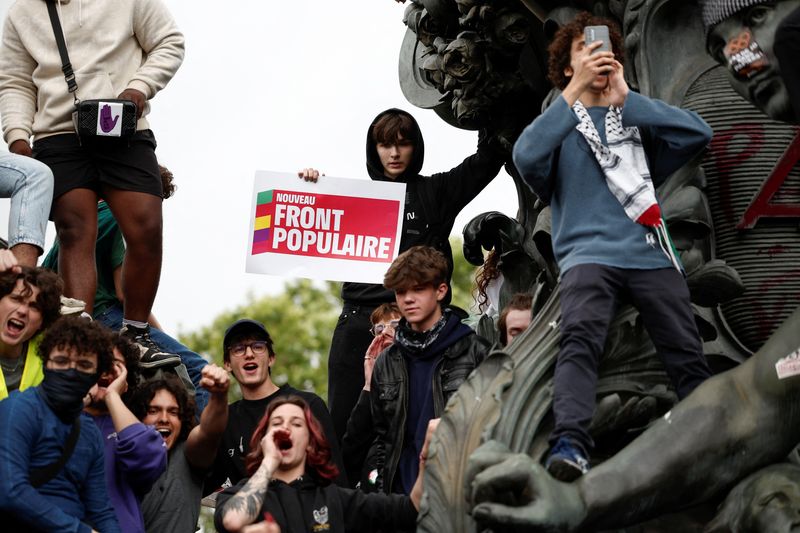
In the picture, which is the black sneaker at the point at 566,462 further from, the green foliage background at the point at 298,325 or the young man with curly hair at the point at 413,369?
the green foliage background at the point at 298,325

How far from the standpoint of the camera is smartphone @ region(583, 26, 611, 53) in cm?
804

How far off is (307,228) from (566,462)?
462 cm

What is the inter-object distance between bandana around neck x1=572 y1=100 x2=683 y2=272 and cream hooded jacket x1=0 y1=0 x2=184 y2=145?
3.48 metres

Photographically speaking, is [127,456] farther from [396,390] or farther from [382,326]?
[382,326]

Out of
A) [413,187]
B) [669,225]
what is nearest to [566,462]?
[669,225]

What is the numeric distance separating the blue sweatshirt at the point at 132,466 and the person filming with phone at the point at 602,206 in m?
2.28

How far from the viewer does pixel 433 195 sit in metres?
11.0

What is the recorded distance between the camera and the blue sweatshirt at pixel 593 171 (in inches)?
309

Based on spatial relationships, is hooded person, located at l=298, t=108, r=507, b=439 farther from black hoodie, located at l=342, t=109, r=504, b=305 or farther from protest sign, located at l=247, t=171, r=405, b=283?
protest sign, located at l=247, t=171, r=405, b=283

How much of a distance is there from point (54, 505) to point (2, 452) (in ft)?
1.12

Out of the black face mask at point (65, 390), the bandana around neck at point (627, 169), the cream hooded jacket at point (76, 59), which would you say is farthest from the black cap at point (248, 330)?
the bandana around neck at point (627, 169)

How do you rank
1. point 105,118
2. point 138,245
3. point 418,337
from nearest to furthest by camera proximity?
point 418,337 < point 105,118 < point 138,245

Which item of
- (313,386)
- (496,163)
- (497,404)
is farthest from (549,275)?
(313,386)

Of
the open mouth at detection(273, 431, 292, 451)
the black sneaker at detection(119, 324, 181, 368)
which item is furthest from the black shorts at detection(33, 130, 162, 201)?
the open mouth at detection(273, 431, 292, 451)
